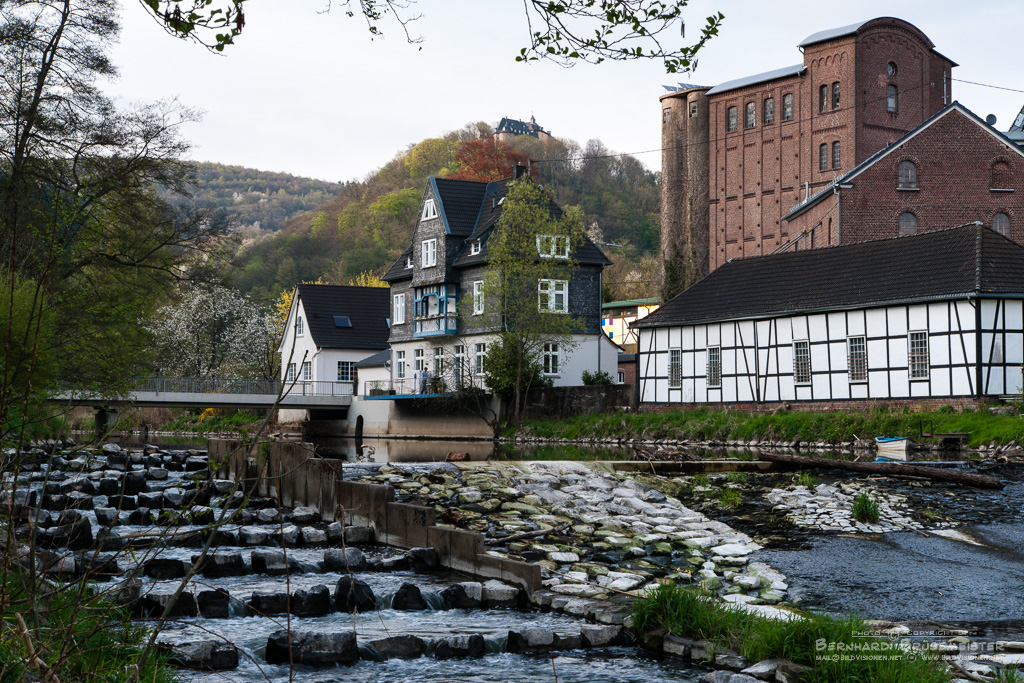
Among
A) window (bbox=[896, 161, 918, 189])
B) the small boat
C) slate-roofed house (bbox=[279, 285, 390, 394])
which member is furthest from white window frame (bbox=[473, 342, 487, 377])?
the small boat

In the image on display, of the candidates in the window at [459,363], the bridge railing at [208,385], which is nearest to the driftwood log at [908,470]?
the window at [459,363]

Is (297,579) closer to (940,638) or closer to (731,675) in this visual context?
(731,675)

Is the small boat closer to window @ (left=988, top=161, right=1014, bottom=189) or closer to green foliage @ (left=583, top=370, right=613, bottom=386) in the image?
green foliage @ (left=583, top=370, right=613, bottom=386)

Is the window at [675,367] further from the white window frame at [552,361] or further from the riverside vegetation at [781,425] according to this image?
the white window frame at [552,361]

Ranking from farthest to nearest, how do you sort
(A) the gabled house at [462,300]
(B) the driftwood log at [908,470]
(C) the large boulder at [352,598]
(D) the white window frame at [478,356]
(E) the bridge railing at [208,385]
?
(A) the gabled house at [462,300] < (D) the white window frame at [478,356] < (E) the bridge railing at [208,385] < (B) the driftwood log at [908,470] < (C) the large boulder at [352,598]

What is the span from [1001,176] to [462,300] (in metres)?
27.1

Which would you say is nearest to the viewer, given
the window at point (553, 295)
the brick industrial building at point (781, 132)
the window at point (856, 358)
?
the window at point (856, 358)

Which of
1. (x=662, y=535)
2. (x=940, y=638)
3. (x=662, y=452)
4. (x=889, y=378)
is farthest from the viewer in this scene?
(x=889, y=378)

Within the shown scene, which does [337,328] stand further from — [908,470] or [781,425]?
[908,470]

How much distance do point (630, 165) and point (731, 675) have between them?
93.0 meters

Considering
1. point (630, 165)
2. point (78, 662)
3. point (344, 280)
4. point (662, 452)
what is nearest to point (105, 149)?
point (662, 452)

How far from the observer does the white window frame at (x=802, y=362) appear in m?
36.0

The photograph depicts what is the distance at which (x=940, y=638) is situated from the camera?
7.90 m

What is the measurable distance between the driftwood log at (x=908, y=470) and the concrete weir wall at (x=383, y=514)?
10774 millimetres
